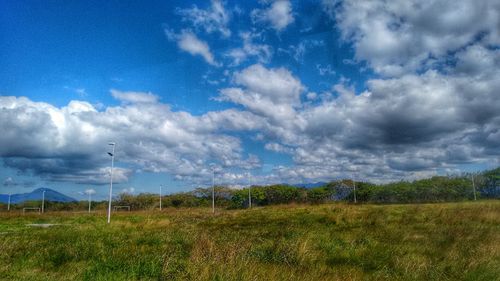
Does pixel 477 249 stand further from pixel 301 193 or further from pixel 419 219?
pixel 301 193

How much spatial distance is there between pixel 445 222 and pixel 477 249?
8.82 meters

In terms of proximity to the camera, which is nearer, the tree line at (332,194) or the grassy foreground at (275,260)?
the grassy foreground at (275,260)

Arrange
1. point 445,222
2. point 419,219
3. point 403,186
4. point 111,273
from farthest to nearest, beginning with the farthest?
point 403,186, point 419,219, point 445,222, point 111,273

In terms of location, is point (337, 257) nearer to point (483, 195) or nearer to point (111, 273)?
point (111, 273)

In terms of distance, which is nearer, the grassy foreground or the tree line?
the grassy foreground

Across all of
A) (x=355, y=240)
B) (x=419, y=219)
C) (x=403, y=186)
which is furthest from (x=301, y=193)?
(x=355, y=240)

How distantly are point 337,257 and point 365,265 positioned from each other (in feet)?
2.96

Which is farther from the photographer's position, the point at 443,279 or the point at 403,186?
the point at 403,186

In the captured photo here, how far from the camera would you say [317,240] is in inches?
523

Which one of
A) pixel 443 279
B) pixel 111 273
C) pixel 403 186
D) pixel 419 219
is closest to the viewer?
pixel 111 273

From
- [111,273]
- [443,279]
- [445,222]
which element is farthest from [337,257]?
[445,222]

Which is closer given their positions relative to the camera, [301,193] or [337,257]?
[337,257]

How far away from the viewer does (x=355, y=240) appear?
43.4 ft

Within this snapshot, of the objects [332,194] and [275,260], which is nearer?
[275,260]
